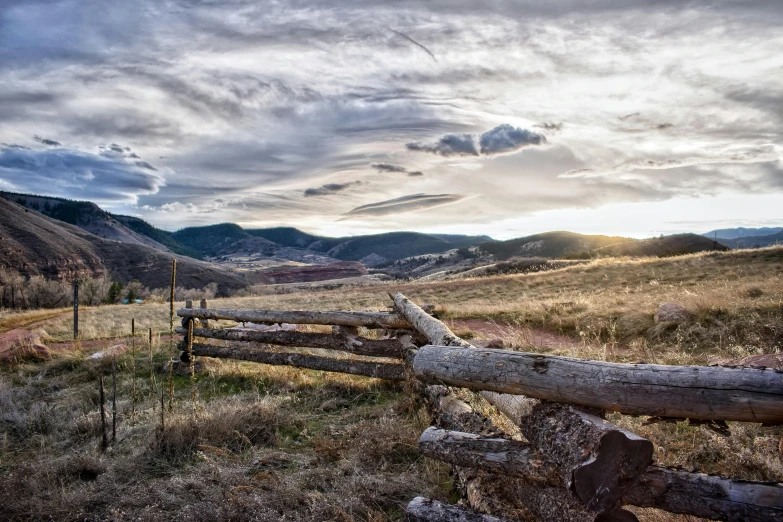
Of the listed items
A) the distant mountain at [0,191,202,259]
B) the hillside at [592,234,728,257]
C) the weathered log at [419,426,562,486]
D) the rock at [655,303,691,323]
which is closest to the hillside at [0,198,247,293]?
the hillside at [592,234,728,257]

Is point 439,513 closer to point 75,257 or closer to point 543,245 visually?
point 75,257

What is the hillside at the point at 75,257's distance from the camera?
61.3m

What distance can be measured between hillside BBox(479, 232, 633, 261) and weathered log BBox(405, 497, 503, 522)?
114 meters

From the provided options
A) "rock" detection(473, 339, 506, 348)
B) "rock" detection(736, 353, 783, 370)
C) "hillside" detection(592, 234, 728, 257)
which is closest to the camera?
"rock" detection(736, 353, 783, 370)

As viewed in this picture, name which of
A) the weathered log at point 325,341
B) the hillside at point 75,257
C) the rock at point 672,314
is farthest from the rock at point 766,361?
the hillside at point 75,257

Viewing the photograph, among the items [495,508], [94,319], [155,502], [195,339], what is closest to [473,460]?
[495,508]

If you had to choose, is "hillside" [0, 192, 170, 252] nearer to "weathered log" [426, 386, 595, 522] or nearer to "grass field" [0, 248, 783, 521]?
"grass field" [0, 248, 783, 521]

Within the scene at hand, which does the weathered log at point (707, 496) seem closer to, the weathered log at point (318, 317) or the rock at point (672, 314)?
the weathered log at point (318, 317)

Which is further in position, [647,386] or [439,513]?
[439,513]

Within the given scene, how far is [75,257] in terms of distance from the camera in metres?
71.4

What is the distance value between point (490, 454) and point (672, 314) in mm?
8274

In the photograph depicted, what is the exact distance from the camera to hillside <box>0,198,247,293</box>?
61312mm

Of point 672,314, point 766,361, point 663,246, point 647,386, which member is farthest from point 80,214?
point 647,386

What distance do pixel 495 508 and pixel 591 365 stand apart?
41.6 inches
